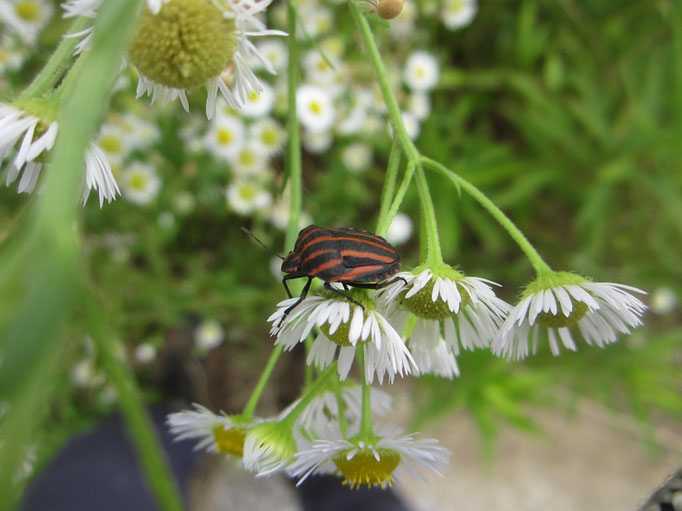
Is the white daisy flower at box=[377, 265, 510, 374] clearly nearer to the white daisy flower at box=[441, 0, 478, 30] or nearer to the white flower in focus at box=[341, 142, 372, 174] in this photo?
the white flower in focus at box=[341, 142, 372, 174]

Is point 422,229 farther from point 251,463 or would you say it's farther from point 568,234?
point 568,234

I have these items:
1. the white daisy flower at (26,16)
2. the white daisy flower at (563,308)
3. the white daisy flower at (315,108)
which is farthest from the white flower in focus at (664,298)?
the white daisy flower at (26,16)

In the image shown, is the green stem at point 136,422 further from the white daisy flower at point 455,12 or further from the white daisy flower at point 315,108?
the white daisy flower at point 455,12

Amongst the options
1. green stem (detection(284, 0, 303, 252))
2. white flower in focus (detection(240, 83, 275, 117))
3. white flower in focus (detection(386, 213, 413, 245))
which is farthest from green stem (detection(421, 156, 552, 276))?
white flower in focus (detection(386, 213, 413, 245))

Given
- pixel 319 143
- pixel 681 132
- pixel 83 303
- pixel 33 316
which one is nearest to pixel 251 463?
pixel 83 303

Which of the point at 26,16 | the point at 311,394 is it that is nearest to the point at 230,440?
the point at 311,394

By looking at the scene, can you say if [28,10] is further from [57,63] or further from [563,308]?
[563,308]
